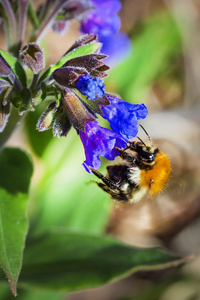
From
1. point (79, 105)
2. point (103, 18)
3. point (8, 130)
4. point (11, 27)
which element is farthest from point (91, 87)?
point (103, 18)

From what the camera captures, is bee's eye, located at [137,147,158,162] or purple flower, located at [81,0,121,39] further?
purple flower, located at [81,0,121,39]

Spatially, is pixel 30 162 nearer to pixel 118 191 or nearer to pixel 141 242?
pixel 118 191

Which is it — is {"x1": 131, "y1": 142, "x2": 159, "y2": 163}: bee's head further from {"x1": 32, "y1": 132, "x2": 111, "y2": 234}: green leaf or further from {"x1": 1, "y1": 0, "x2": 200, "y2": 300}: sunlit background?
{"x1": 32, "y1": 132, "x2": 111, "y2": 234}: green leaf

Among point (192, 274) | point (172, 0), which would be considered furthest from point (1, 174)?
point (172, 0)

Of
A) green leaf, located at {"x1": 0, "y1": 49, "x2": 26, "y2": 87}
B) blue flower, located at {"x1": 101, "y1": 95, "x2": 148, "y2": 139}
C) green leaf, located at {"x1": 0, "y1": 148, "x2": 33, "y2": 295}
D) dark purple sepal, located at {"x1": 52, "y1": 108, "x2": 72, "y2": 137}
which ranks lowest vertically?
green leaf, located at {"x1": 0, "y1": 148, "x2": 33, "y2": 295}

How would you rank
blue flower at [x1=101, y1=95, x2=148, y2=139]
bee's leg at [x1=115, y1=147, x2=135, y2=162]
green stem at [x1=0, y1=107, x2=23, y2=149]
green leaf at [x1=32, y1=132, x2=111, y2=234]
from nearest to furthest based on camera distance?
blue flower at [x1=101, y1=95, x2=148, y2=139], bee's leg at [x1=115, y1=147, x2=135, y2=162], green stem at [x1=0, y1=107, x2=23, y2=149], green leaf at [x1=32, y1=132, x2=111, y2=234]

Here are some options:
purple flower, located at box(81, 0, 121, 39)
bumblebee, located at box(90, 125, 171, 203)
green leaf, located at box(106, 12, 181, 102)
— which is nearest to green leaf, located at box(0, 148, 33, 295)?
bumblebee, located at box(90, 125, 171, 203)
